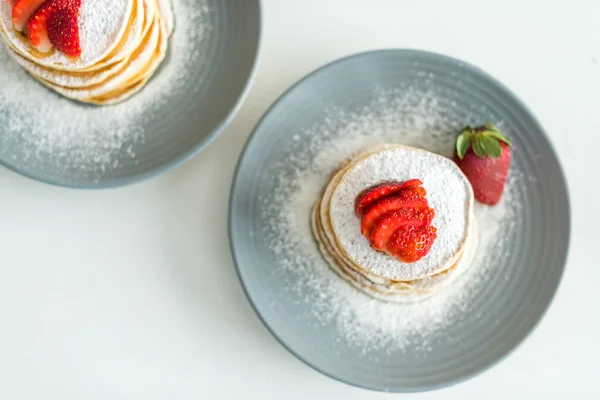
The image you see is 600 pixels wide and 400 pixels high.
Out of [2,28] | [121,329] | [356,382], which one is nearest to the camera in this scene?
[2,28]

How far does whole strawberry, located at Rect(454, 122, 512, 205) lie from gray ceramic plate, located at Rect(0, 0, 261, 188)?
53 cm

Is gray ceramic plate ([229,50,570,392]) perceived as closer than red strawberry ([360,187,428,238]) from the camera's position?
No

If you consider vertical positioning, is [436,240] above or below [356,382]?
above

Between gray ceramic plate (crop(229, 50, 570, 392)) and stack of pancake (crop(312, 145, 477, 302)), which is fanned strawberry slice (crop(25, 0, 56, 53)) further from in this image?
stack of pancake (crop(312, 145, 477, 302))

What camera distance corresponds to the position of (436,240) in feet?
5.06

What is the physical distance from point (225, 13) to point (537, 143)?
81 cm

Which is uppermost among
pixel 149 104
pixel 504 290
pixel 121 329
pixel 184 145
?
pixel 149 104

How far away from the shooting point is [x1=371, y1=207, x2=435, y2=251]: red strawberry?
144 cm

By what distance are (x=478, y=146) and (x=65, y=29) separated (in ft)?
3.14

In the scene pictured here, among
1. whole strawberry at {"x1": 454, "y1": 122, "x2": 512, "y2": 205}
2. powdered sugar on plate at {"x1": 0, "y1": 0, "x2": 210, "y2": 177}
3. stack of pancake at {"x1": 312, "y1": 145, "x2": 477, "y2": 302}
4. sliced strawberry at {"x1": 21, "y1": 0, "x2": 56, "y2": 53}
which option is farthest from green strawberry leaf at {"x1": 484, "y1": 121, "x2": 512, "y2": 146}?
sliced strawberry at {"x1": 21, "y1": 0, "x2": 56, "y2": 53}

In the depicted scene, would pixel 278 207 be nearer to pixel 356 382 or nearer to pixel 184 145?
pixel 184 145

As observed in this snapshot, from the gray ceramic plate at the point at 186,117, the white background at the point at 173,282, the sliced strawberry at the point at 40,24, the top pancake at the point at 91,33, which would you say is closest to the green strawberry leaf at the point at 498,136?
the white background at the point at 173,282

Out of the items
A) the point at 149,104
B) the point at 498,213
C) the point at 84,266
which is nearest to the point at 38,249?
the point at 84,266

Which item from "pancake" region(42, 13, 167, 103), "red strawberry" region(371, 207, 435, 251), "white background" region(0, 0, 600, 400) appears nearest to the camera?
"red strawberry" region(371, 207, 435, 251)
